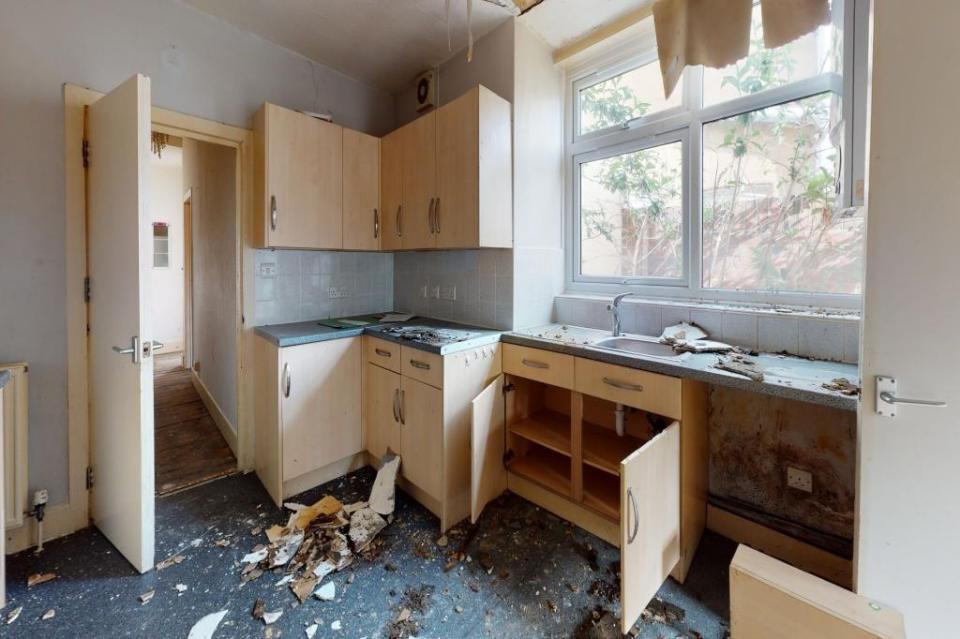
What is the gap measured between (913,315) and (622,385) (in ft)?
2.88

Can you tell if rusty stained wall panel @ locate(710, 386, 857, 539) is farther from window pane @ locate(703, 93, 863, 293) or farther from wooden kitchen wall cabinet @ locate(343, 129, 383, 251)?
wooden kitchen wall cabinet @ locate(343, 129, 383, 251)

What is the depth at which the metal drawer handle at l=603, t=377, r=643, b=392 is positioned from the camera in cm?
163

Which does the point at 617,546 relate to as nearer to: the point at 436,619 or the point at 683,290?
the point at 436,619

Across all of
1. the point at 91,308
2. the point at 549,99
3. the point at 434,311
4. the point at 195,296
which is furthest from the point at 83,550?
the point at 549,99

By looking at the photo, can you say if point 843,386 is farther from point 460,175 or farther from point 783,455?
point 460,175

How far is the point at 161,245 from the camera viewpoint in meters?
5.68

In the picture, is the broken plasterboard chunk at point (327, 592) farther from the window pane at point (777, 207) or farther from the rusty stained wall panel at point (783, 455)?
the window pane at point (777, 207)

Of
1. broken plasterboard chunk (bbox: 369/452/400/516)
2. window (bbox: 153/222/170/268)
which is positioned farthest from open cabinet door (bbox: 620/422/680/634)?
window (bbox: 153/222/170/268)

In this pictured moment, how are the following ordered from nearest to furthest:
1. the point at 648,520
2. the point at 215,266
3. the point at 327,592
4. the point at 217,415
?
the point at 648,520 < the point at 327,592 < the point at 215,266 < the point at 217,415

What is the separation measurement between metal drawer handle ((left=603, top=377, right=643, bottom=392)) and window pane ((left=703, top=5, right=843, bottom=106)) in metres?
1.45

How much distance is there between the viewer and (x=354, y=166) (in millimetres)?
2572

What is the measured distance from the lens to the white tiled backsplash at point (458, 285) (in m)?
2.36

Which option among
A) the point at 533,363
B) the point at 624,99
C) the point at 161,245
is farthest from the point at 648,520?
the point at 161,245

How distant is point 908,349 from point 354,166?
8.80ft
